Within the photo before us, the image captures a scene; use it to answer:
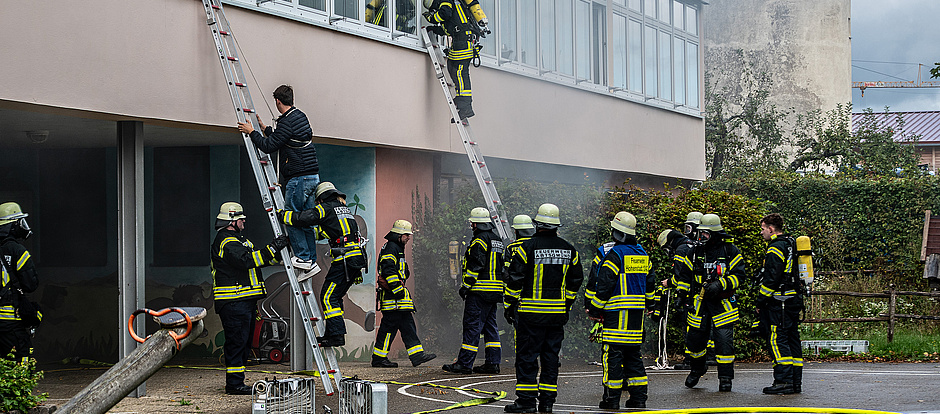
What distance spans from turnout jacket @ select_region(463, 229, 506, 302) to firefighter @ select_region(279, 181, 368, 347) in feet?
4.36

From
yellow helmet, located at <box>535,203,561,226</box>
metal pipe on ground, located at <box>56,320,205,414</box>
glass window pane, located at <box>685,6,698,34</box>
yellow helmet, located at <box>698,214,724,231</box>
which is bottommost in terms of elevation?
metal pipe on ground, located at <box>56,320,205,414</box>

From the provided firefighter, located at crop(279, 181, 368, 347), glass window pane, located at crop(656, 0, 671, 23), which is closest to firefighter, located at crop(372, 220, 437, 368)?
firefighter, located at crop(279, 181, 368, 347)

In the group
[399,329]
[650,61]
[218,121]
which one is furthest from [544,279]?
[650,61]

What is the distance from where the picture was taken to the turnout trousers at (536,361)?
9.23m

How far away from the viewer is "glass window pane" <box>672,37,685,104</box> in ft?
71.4

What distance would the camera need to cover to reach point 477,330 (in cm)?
1204

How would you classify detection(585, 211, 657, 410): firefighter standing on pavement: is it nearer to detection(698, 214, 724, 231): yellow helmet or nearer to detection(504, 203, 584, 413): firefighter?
Answer: detection(504, 203, 584, 413): firefighter

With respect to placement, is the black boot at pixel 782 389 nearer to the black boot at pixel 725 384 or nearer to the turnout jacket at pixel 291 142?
the black boot at pixel 725 384

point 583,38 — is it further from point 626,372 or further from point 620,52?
point 626,372

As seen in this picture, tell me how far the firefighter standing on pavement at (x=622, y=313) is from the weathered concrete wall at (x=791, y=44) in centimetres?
2859

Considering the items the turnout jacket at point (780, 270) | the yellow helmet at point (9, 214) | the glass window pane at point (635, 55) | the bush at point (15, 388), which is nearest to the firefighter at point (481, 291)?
the turnout jacket at point (780, 270)

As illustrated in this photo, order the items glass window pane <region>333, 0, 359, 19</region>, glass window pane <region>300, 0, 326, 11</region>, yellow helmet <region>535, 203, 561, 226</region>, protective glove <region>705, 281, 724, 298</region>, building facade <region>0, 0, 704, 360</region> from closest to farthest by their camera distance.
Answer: yellow helmet <region>535, 203, 561, 226</region>
building facade <region>0, 0, 704, 360</region>
protective glove <region>705, 281, 724, 298</region>
glass window pane <region>300, 0, 326, 11</region>
glass window pane <region>333, 0, 359, 19</region>

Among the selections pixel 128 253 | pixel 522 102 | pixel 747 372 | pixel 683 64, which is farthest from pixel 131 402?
pixel 683 64

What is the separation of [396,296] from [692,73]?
41.7 ft
